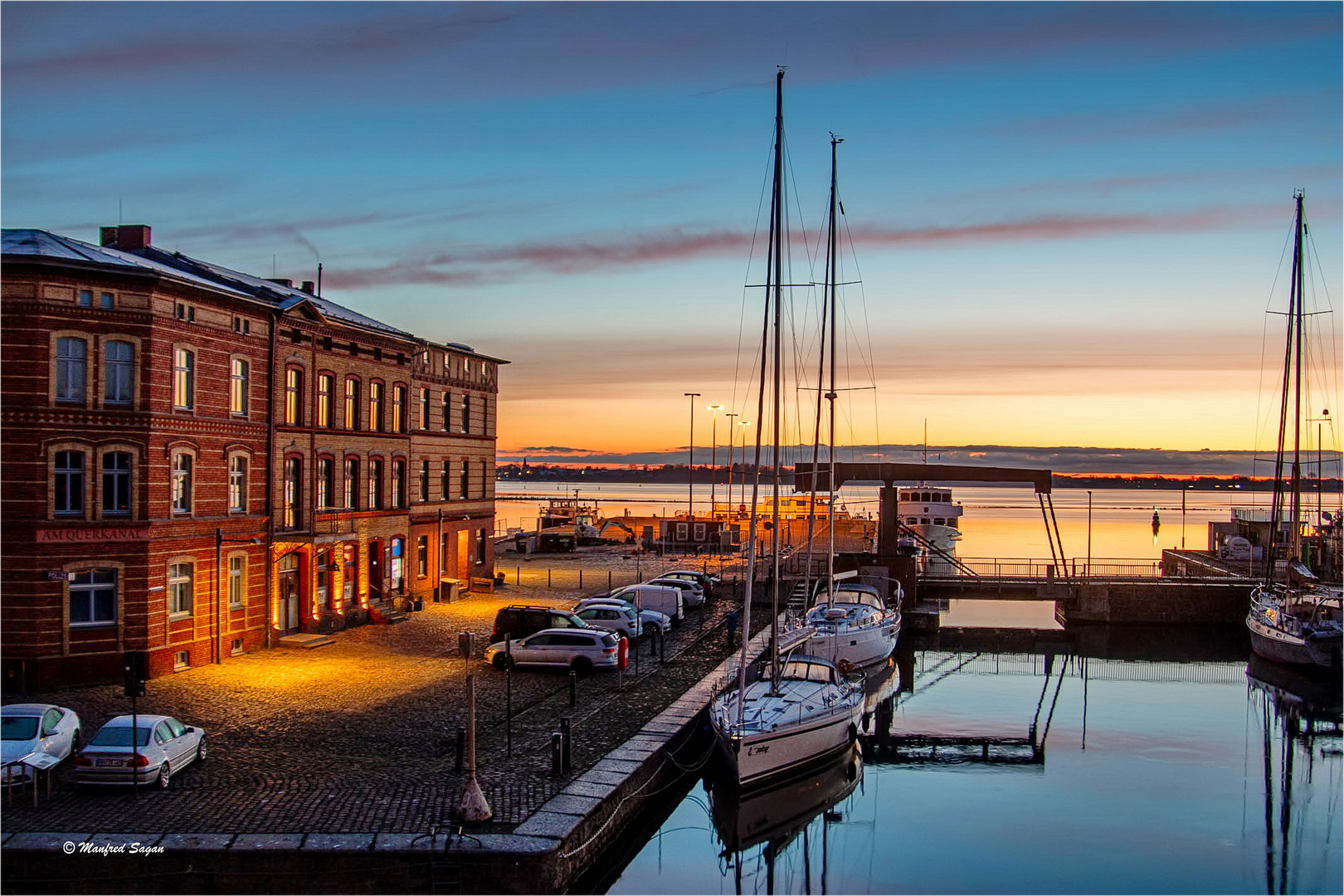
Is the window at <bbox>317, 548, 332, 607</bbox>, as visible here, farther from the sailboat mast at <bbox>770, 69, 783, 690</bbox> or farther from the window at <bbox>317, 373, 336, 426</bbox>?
the sailboat mast at <bbox>770, 69, 783, 690</bbox>

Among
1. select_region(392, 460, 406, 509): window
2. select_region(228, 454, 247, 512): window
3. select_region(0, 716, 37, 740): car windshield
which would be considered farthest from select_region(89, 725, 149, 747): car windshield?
select_region(392, 460, 406, 509): window

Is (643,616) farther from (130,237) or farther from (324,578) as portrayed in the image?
(130,237)

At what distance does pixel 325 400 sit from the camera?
40562 millimetres

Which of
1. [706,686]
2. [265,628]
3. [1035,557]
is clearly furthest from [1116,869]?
[1035,557]

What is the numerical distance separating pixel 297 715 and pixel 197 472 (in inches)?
388

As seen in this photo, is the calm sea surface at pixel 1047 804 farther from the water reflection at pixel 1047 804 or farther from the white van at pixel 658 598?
the white van at pixel 658 598

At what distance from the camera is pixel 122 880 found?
1678cm

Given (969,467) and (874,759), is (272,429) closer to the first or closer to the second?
(874,759)

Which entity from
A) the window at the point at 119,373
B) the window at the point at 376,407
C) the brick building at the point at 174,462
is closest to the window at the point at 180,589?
the brick building at the point at 174,462

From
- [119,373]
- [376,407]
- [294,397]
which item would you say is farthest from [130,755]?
[376,407]

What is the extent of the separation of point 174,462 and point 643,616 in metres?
17.2

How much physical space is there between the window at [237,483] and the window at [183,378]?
2715mm

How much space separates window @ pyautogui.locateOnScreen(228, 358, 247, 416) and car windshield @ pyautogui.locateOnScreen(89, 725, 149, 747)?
1563 centimetres

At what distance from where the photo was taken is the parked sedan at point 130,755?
65.5ft
